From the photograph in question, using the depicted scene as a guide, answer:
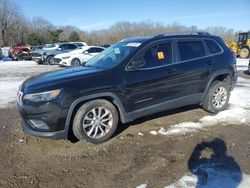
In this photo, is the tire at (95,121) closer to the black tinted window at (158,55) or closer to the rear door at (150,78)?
the rear door at (150,78)

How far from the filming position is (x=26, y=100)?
169 inches

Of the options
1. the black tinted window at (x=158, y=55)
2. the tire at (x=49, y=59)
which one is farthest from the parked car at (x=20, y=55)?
the black tinted window at (x=158, y=55)

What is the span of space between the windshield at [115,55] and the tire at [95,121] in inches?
30.8

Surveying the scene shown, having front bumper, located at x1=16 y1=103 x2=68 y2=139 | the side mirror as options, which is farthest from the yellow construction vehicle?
front bumper, located at x1=16 y1=103 x2=68 y2=139

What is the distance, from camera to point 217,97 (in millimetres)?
6340

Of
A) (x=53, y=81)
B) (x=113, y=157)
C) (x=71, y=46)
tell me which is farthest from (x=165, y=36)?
(x=71, y=46)

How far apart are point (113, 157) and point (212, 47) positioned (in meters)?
3.54

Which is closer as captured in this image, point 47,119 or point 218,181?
point 218,181

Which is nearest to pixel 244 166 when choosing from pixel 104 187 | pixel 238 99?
pixel 104 187

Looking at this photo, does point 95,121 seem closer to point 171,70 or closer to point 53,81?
point 53,81

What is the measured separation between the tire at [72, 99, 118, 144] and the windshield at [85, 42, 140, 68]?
781 millimetres

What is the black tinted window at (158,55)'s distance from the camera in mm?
5066

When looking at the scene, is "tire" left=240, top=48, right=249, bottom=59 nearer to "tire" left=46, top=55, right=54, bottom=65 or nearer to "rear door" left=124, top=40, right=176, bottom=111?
"tire" left=46, top=55, right=54, bottom=65

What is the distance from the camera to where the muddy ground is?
356 centimetres
